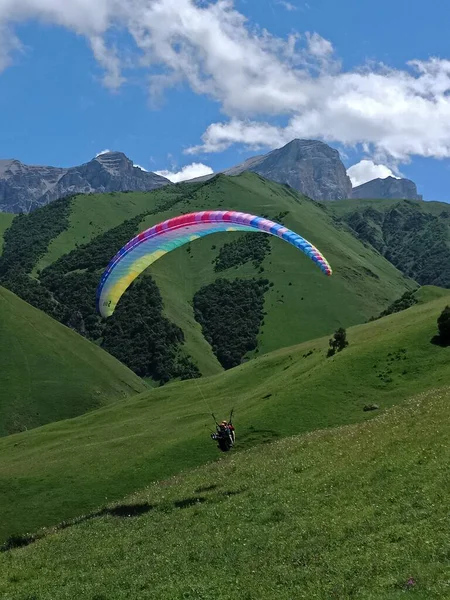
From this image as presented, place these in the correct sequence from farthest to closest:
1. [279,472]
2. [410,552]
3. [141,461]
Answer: [141,461] < [279,472] < [410,552]

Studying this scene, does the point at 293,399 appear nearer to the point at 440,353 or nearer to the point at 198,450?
the point at 198,450

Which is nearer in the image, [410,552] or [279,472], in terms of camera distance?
[410,552]

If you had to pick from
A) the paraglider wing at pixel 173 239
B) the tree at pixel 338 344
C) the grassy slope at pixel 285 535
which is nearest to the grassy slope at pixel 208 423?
the tree at pixel 338 344

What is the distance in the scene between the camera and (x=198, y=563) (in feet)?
61.3

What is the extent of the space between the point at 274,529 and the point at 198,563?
10.1 feet

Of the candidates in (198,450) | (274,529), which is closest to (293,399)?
(198,450)

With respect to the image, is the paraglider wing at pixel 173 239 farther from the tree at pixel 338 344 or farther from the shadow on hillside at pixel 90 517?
the tree at pixel 338 344

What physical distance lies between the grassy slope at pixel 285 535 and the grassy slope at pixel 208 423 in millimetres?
14800

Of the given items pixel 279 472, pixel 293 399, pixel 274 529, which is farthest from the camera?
pixel 293 399

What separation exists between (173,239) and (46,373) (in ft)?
306

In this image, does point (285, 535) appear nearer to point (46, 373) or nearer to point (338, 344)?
point (338, 344)

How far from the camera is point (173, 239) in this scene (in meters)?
38.7

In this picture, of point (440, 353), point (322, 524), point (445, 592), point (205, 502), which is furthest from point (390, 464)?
point (440, 353)

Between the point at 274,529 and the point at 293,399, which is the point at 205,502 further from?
the point at 293,399
